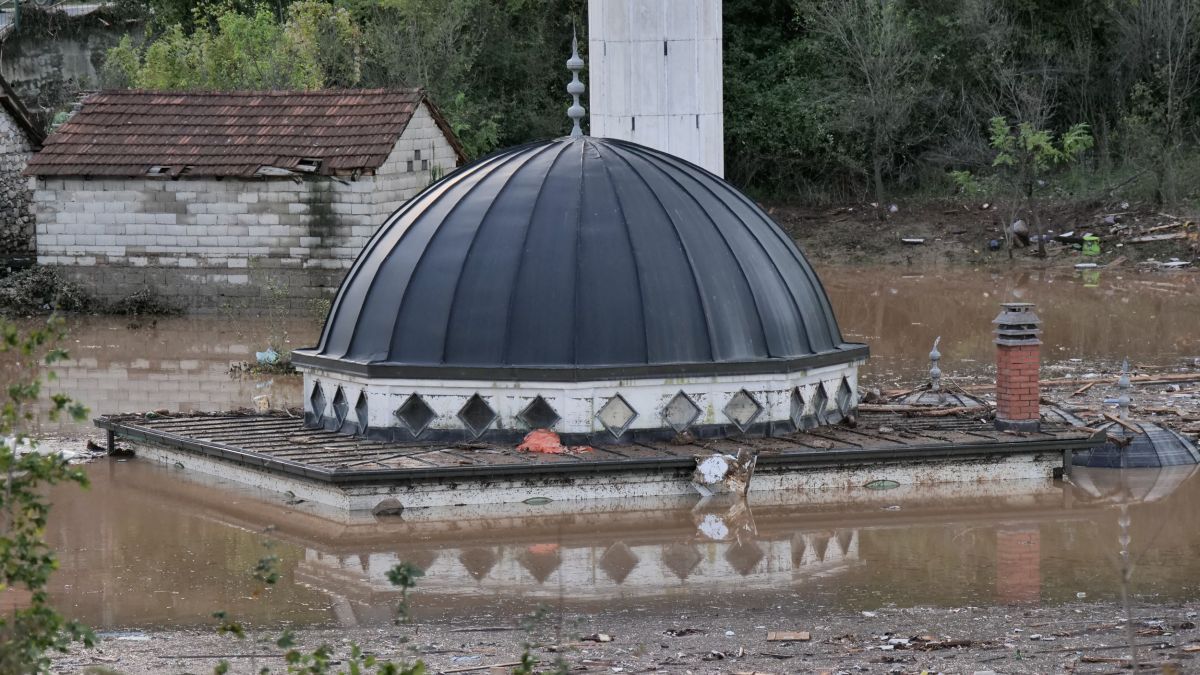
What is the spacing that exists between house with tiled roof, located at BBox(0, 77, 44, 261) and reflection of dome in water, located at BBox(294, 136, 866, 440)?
17141mm

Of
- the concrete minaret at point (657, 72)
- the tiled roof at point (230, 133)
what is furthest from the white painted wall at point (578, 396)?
the tiled roof at point (230, 133)

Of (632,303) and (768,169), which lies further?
(768,169)

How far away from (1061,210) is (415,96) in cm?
1404

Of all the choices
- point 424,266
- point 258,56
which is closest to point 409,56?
point 258,56

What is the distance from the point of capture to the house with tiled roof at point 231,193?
28016 mm

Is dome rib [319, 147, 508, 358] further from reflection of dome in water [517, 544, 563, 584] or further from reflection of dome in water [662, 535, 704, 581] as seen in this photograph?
reflection of dome in water [662, 535, 704, 581]

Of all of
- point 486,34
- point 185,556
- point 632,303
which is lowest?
point 185,556

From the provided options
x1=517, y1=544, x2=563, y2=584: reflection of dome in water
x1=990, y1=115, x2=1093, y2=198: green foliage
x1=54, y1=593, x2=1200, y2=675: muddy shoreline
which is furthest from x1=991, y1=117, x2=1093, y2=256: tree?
x1=54, y1=593, x2=1200, y2=675: muddy shoreline

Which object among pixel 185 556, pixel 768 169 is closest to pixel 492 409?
pixel 185 556

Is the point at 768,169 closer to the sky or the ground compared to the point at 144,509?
closer to the sky

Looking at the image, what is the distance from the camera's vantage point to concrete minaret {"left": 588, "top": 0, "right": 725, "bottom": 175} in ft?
78.7

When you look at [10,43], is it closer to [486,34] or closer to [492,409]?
[486,34]

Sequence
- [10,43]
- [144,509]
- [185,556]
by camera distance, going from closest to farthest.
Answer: [185,556] < [144,509] < [10,43]

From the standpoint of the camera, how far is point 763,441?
16.2 m
